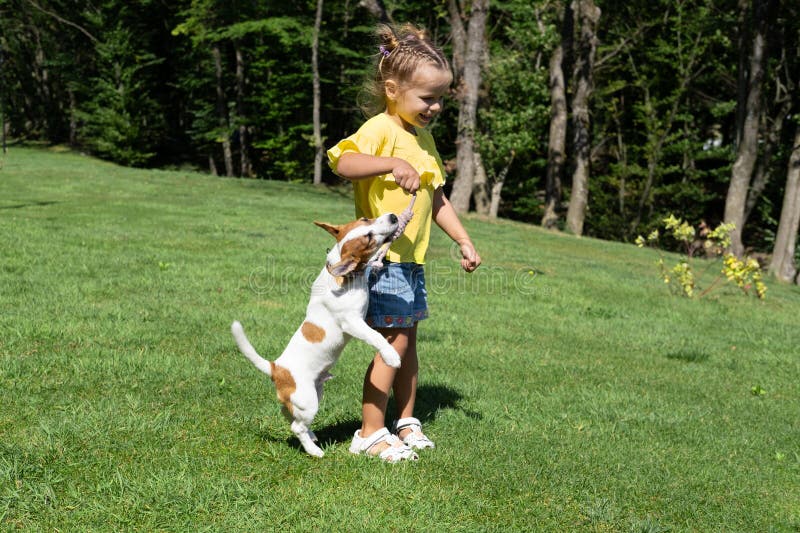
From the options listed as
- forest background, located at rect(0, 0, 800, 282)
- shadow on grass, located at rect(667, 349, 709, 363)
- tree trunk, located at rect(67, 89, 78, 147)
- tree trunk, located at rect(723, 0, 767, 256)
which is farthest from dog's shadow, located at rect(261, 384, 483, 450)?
tree trunk, located at rect(67, 89, 78, 147)

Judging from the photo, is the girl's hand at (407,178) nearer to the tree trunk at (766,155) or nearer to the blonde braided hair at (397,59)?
the blonde braided hair at (397,59)

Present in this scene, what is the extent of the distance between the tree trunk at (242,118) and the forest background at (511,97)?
0.12 meters

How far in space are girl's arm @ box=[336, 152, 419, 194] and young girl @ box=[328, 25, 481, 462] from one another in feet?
0.20

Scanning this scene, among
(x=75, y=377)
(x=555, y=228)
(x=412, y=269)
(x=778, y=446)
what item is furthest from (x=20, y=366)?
(x=555, y=228)

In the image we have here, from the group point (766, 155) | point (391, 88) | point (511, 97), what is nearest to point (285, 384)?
point (391, 88)

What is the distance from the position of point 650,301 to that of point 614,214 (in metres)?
20.6

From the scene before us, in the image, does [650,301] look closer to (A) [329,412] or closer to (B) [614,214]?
(A) [329,412]

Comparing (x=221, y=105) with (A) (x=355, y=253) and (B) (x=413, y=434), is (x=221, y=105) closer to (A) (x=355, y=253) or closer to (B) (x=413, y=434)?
(B) (x=413, y=434)

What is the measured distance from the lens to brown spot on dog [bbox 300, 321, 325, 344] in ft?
11.4

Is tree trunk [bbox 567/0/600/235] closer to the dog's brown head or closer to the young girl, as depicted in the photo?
the young girl

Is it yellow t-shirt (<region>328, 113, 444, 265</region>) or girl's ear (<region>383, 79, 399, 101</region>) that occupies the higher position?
girl's ear (<region>383, 79, 399, 101</region>)

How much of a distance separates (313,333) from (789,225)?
20948 mm

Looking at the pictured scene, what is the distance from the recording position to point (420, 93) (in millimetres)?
3662

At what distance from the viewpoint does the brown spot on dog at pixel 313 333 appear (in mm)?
3465
